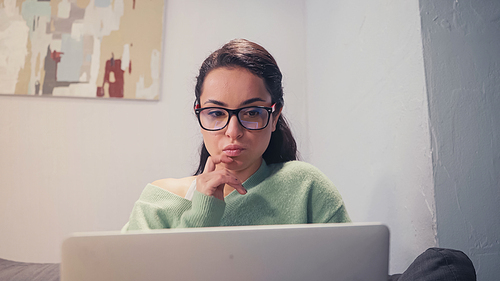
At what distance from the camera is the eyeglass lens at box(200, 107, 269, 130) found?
812mm

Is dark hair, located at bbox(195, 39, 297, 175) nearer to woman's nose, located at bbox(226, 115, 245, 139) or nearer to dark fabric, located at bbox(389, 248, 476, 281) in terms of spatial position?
woman's nose, located at bbox(226, 115, 245, 139)

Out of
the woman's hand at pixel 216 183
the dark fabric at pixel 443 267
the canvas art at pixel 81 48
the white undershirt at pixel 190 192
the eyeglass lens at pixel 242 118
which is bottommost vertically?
the dark fabric at pixel 443 267

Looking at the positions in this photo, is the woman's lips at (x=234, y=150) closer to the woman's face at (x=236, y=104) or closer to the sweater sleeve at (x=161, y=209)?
the woman's face at (x=236, y=104)

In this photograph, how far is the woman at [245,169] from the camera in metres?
0.81

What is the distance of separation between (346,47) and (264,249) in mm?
1156

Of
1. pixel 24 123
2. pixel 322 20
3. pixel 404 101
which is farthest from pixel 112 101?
pixel 404 101

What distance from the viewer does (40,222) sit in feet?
5.59

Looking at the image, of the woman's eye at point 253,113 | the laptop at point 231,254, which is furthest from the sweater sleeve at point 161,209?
the laptop at point 231,254

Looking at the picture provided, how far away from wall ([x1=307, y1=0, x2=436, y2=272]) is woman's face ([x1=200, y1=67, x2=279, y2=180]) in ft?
Result: 1.31

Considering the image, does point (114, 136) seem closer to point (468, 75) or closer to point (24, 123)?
point (24, 123)

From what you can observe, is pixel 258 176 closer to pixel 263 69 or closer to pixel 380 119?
pixel 263 69

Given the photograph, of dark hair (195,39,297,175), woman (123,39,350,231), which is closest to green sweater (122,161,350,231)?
woman (123,39,350,231)

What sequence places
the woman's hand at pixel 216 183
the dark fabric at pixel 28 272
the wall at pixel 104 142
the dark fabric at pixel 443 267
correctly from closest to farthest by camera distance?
the dark fabric at pixel 443 267 < the woman's hand at pixel 216 183 < the dark fabric at pixel 28 272 < the wall at pixel 104 142

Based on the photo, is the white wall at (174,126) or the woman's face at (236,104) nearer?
the woman's face at (236,104)
